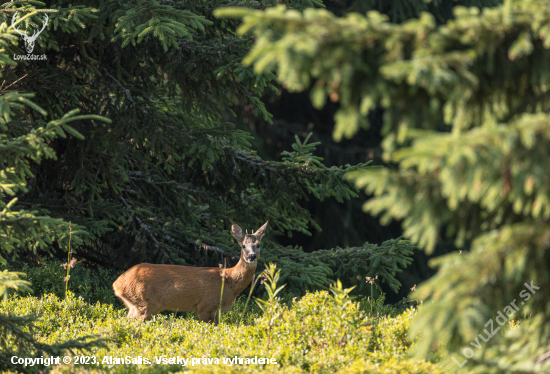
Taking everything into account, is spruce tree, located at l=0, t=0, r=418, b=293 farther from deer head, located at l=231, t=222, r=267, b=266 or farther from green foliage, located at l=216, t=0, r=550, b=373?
green foliage, located at l=216, t=0, r=550, b=373

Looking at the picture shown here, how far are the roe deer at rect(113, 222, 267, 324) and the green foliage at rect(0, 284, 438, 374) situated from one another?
8.5 inches

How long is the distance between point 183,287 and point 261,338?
148cm

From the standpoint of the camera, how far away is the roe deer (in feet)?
20.3

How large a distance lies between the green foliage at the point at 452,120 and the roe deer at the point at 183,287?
12.6ft

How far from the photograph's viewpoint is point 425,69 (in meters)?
2.38

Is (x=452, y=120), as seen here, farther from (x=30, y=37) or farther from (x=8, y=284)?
(x=30, y=37)

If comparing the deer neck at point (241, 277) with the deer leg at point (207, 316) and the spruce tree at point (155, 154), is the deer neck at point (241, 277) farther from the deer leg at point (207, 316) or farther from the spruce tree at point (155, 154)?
the spruce tree at point (155, 154)

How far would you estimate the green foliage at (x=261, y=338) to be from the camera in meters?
4.39

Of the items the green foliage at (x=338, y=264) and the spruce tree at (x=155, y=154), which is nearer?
the spruce tree at (x=155, y=154)

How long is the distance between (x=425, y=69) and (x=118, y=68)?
603cm

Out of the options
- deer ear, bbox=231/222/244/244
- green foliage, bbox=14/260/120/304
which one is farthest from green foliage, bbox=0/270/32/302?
green foliage, bbox=14/260/120/304

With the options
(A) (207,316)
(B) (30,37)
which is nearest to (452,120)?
(A) (207,316)

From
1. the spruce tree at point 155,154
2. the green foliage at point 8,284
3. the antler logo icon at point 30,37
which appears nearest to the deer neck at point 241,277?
the spruce tree at point 155,154

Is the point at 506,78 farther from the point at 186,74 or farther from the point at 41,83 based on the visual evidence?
the point at 41,83
